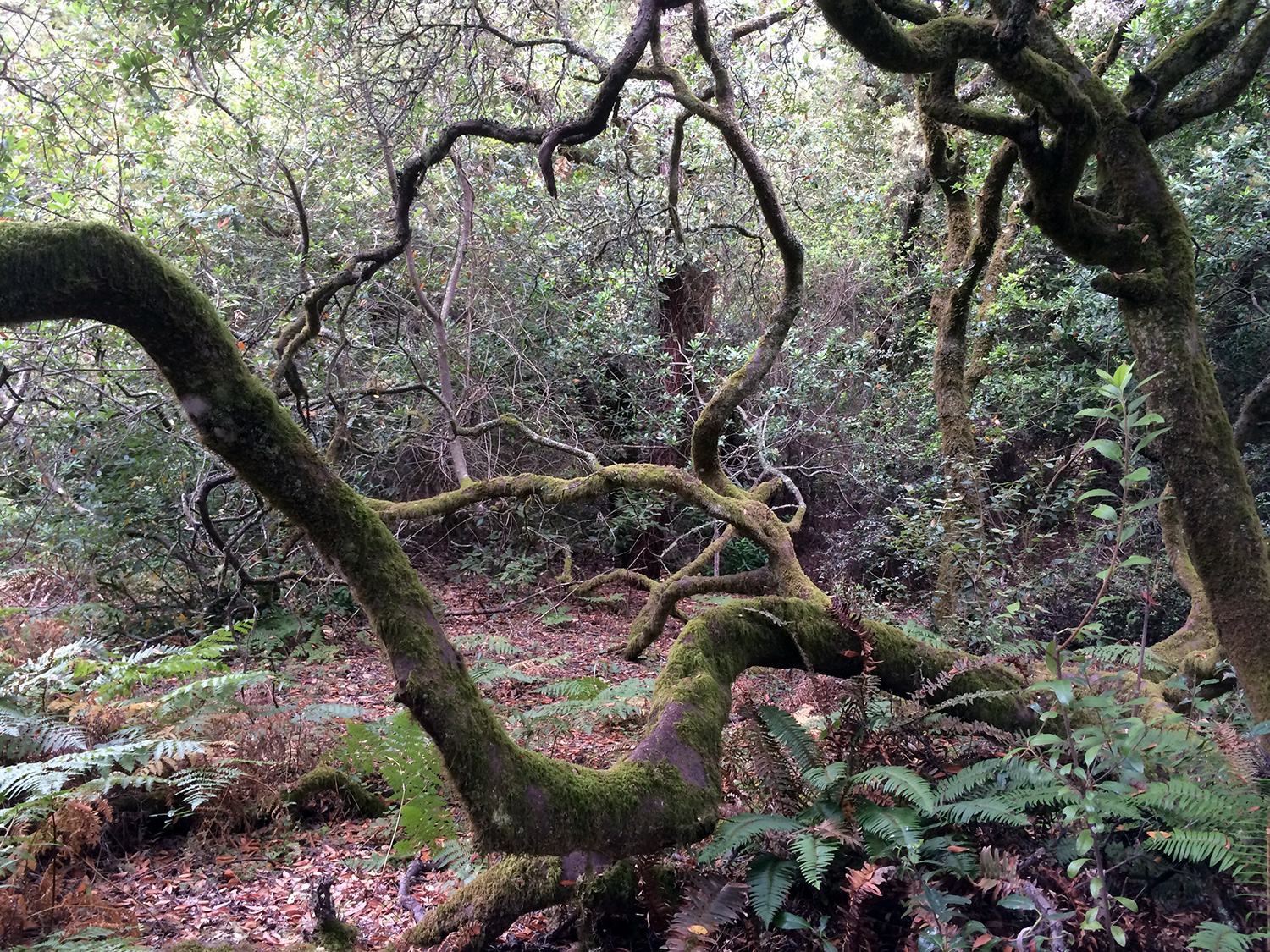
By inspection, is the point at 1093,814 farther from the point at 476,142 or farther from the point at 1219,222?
the point at 476,142

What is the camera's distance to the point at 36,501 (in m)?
7.85

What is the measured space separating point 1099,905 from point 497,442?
29.1ft

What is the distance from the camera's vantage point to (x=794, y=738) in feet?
10.5

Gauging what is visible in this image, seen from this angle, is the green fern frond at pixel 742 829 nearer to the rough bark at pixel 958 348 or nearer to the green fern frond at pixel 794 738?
the green fern frond at pixel 794 738

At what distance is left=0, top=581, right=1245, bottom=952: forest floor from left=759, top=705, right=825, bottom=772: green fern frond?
0.14 meters

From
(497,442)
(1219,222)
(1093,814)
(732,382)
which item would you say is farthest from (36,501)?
(1219,222)

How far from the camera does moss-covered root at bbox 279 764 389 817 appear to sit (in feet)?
15.2

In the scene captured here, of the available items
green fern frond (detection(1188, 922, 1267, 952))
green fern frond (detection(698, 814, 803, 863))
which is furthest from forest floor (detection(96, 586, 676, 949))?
green fern frond (detection(1188, 922, 1267, 952))

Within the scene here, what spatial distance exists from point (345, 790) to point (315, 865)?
67cm

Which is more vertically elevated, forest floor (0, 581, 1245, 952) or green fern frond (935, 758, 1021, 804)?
green fern frond (935, 758, 1021, 804)

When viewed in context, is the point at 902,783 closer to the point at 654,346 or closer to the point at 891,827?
Result: the point at 891,827

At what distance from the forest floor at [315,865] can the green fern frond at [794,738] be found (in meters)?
0.14

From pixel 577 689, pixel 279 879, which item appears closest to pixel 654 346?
pixel 577 689

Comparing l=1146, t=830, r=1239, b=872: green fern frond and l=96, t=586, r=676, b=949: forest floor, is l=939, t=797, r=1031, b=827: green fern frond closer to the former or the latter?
l=1146, t=830, r=1239, b=872: green fern frond
